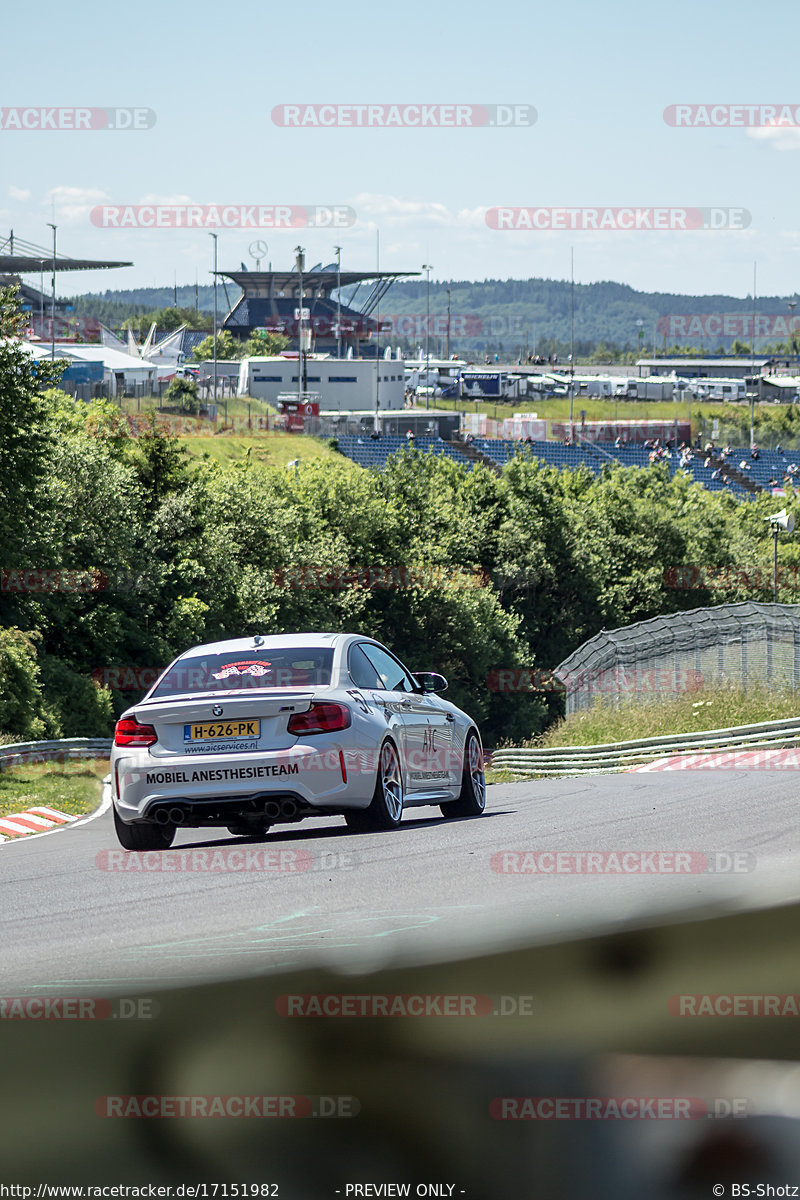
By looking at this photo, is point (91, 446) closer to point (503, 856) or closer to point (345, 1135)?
point (503, 856)

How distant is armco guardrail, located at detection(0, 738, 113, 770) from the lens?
19859 millimetres

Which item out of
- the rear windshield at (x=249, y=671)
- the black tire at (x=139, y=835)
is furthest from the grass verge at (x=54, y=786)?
the rear windshield at (x=249, y=671)

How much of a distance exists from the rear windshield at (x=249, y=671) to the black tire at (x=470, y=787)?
2.49 m

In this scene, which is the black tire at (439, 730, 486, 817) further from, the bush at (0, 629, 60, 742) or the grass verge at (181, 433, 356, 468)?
the grass verge at (181, 433, 356, 468)

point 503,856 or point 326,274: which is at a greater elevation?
point 326,274

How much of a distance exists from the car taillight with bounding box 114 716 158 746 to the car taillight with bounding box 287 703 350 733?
0.97 metres

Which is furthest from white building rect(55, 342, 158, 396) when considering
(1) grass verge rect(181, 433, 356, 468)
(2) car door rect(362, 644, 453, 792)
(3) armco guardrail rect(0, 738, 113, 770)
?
(2) car door rect(362, 644, 453, 792)

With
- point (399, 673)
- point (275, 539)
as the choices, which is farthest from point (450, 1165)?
point (275, 539)

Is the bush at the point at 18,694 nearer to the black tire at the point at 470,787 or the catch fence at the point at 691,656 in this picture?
the catch fence at the point at 691,656

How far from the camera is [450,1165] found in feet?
12.2

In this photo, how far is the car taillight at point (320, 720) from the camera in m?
9.27

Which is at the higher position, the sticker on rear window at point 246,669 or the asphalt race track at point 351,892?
the sticker on rear window at point 246,669

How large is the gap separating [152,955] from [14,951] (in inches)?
27.9

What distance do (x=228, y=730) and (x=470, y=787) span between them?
11.2 ft
